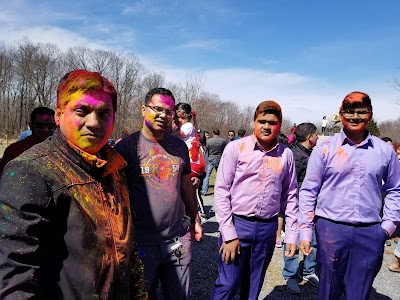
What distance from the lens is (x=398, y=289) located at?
4.39 m

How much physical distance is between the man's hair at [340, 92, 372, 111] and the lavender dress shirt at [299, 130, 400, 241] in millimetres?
256

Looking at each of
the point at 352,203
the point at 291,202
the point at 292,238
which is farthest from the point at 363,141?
the point at 292,238

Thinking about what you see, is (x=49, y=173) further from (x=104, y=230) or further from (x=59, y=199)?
(x=104, y=230)

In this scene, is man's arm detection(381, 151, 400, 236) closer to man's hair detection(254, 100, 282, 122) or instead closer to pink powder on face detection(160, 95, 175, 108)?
man's hair detection(254, 100, 282, 122)

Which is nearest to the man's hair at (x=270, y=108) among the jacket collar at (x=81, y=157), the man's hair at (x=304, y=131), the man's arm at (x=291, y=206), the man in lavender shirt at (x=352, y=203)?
the man's arm at (x=291, y=206)

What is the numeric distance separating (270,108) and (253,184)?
27.0 inches

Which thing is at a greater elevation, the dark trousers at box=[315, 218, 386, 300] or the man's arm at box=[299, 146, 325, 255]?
the man's arm at box=[299, 146, 325, 255]

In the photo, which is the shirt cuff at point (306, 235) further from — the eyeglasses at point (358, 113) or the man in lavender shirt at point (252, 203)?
the eyeglasses at point (358, 113)

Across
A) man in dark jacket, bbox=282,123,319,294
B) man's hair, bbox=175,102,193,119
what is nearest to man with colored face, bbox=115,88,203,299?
man's hair, bbox=175,102,193,119

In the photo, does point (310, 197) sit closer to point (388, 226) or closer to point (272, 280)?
point (388, 226)

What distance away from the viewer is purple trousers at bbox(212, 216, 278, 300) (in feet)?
8.61

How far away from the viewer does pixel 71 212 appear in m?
1.21

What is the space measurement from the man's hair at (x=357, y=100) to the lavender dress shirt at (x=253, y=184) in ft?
2.16

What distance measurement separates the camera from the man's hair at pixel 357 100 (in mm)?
2559
